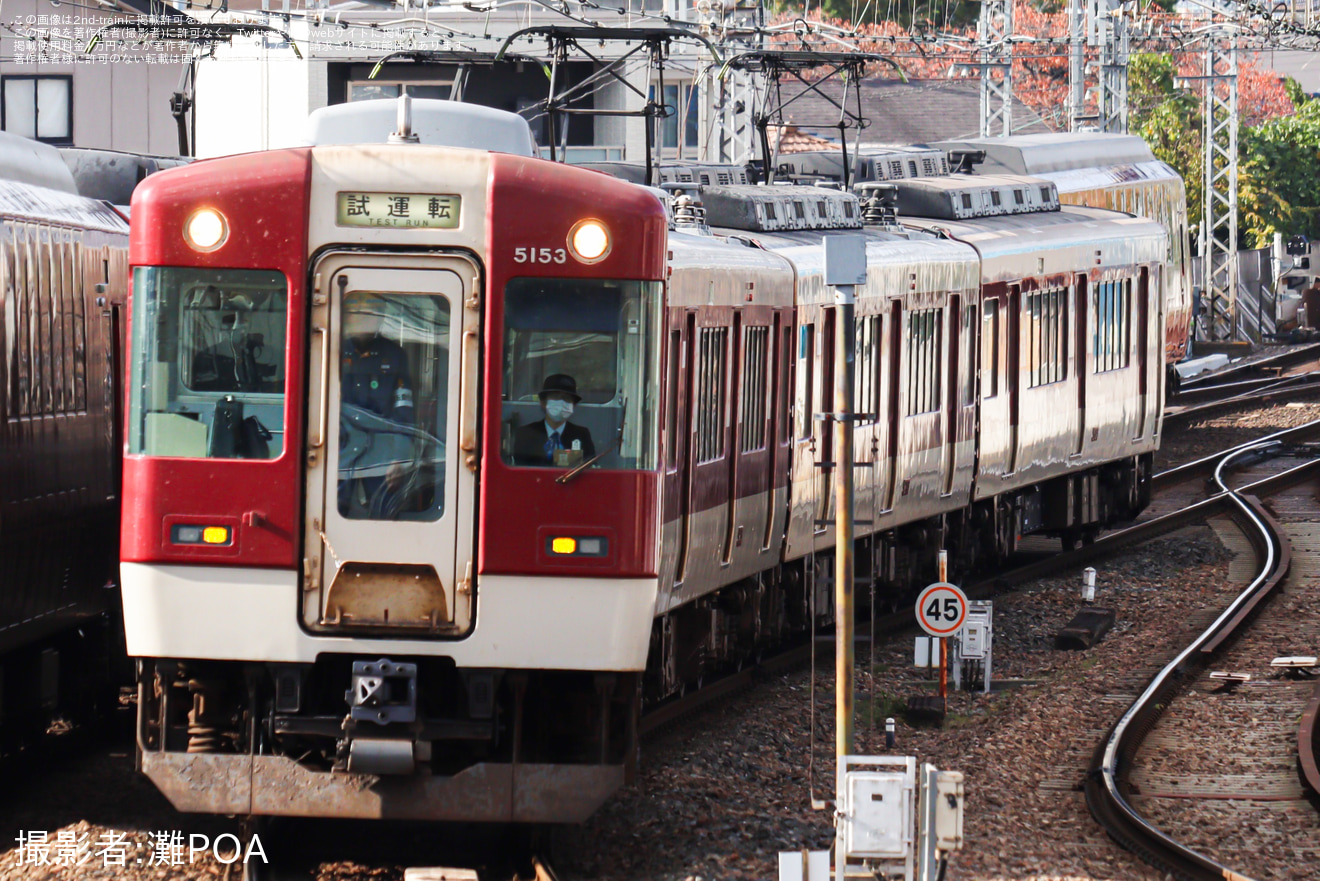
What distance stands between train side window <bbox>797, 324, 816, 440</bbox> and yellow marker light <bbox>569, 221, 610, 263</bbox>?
15.6 ft

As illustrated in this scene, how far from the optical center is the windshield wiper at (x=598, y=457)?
314 inches

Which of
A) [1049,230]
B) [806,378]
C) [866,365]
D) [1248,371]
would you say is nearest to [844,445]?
[806,378]

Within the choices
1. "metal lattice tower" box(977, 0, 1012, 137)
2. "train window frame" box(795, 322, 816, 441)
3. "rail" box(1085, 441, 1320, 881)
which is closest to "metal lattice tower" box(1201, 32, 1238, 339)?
"metal lattice tower" box(977, 0, 1012, 137)

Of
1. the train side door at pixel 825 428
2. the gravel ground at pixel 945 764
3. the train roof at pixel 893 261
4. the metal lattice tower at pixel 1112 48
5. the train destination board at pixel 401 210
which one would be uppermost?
the metal lattice tower at pixel 1112 48

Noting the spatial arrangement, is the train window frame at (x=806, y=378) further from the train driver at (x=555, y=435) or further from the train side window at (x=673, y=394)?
the train driver at (x=555, y=435)

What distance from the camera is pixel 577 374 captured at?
803 centimetres

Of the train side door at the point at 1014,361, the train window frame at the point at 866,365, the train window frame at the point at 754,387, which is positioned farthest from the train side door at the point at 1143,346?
the train window frame at the point at 754,387

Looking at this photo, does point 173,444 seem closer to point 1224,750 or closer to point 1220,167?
point 1224,750

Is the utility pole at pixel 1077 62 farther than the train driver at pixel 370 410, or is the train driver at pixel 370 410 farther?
the utility pole at pixel 1077 62

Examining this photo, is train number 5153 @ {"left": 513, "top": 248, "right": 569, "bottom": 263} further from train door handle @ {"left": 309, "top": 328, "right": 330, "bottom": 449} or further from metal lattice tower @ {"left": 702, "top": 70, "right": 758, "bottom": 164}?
metal lattice tower @ {"left": 702, "top": 70, "right": 758, "bottom": 164}

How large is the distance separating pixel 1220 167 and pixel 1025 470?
3919 centimetres

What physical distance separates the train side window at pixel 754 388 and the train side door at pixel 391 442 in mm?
3757

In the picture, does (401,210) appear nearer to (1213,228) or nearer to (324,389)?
(324,389)

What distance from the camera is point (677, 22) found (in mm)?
27047
